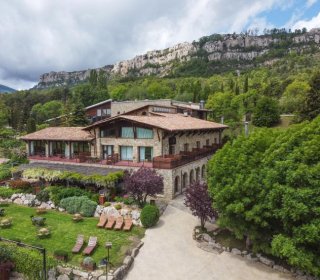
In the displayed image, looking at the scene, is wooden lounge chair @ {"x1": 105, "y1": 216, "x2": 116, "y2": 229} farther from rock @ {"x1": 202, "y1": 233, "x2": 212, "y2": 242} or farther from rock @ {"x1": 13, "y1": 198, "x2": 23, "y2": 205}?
rock @ {"x1": 13, "y1": 198, "x2": 23, "y2": 205}

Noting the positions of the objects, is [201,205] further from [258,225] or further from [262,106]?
[262,106]

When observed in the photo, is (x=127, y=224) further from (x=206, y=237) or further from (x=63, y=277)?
(x=63, y=277)

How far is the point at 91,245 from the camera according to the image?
20.3 m

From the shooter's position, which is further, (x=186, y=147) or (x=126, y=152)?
(x=186, y=147)

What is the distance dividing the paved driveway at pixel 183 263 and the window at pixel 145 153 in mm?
10513

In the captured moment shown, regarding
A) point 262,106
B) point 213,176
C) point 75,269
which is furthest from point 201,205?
point 262,106

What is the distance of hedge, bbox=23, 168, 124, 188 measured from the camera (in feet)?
94.5

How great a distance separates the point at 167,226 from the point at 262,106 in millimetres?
43599

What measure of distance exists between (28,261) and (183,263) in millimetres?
9343

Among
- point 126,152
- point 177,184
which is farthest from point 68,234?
point 126,152

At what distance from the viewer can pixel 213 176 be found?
21.1 metres

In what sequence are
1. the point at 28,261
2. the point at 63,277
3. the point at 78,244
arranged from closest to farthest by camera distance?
the point at 63,277 < the point at 28,261 < the point at 78,244

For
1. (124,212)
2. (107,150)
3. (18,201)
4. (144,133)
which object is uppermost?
(144,133)

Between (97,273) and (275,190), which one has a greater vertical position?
(275,190)
